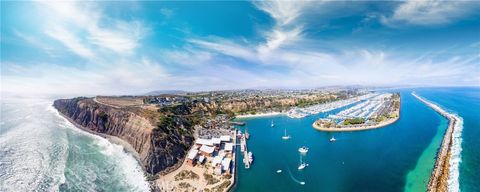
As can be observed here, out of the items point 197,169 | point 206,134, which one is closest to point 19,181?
point 197,169

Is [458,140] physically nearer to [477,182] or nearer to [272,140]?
[477,182]

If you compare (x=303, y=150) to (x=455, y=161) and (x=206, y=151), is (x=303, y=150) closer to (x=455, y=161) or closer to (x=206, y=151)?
(x=206, y=151)

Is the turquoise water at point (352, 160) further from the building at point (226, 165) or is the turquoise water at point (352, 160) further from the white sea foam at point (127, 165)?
the white sea foam at point (127, 165)

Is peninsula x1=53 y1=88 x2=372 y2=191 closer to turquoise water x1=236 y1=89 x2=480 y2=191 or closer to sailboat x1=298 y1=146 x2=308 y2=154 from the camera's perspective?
turquoise water x1=236 y1=89 x2=480 y2=191

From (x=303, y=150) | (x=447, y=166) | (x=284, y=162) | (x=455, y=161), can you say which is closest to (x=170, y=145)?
(x=284, y=162)

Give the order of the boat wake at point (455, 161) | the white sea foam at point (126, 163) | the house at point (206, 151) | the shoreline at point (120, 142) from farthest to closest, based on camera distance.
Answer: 1. the shoreline at point (120, 142)
2. the house at point (206, 151)
3. the white sea foam at point (126, 163)
4. the boat wake at point (455, 161)

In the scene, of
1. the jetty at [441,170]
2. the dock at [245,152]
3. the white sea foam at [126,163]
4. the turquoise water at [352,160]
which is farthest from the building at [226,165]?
the jetty at [441,170]
